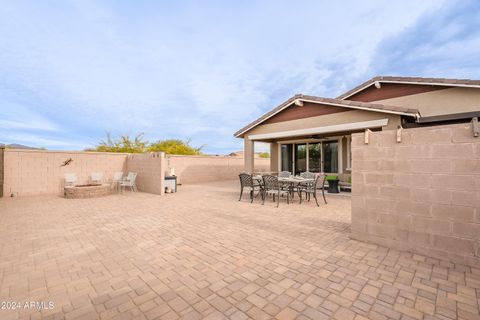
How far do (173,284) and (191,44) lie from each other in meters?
14.9

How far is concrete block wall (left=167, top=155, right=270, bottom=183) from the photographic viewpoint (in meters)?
14.8

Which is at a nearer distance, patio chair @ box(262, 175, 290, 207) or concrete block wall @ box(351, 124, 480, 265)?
concrete block wall @ box(351, 124, 480, 265)


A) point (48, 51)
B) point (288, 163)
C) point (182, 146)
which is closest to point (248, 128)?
point (288, 163)

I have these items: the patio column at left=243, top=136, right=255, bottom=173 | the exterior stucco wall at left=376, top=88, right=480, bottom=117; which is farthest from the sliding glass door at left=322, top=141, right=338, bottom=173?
the patio column at left=243, top=136, right=255, bottom=173

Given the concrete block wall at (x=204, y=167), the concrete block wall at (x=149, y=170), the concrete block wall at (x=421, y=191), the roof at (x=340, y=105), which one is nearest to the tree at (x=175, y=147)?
the concrete block wall at (x=204, y=167)

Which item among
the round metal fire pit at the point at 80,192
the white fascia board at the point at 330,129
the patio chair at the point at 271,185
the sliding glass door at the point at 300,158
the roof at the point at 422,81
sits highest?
the roof at the point at 422,81

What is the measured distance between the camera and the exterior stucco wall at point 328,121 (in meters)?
7.58

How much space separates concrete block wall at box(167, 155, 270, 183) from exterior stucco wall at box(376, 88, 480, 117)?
9551mm

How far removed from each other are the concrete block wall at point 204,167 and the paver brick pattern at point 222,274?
30.9 feet

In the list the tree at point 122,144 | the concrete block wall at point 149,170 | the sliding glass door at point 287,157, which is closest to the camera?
the concrete block wall at point 149,170

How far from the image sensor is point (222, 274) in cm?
276

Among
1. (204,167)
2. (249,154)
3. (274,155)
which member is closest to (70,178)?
(204,167)

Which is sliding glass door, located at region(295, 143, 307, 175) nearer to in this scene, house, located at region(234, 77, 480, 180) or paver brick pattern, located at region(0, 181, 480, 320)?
house, located at region(234, 77, 480, 180)

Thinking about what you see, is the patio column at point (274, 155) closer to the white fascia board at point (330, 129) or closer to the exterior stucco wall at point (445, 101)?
the white fascia board at point (330, 129)
